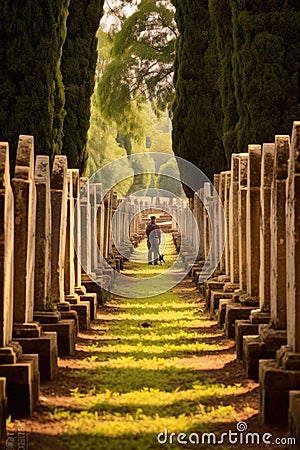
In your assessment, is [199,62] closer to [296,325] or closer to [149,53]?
[149,53]

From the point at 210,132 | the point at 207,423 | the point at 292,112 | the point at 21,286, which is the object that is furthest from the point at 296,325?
the point at 210,132

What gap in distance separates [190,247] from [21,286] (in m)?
18.8

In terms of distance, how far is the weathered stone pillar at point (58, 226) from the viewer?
35.2 feet

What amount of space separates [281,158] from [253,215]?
2.12 m

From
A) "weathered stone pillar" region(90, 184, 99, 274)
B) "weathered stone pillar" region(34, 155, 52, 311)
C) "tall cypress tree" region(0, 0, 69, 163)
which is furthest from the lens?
"weathered stone pillar" region(90, 184, 99, 274)

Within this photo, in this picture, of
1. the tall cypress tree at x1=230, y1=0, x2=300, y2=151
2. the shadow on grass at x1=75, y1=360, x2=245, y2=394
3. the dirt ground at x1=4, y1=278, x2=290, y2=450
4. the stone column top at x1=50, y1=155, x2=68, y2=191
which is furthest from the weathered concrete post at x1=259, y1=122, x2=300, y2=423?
the tall cypress tree at x1=230, y1=0, x2=300, y2=151

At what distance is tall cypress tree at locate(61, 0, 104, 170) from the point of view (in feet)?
67.8

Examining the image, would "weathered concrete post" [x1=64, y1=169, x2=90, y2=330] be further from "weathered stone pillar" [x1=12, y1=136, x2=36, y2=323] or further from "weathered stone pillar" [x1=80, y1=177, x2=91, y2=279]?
"weathered stone pillar" [x1=12, y1=136, x2=36, y2=323]

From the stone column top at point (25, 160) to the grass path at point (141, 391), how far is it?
1.82 metres

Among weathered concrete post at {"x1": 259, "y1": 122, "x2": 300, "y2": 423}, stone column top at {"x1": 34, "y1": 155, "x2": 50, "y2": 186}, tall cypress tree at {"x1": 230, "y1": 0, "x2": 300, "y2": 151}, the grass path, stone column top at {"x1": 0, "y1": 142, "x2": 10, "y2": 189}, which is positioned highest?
tall cypress tree at {"x1": 230, "y1": 0, "x2": 300, "y2": 151}

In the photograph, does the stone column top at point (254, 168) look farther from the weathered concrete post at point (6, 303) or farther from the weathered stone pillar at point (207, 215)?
the weathered stone pillar at point (207, 215)

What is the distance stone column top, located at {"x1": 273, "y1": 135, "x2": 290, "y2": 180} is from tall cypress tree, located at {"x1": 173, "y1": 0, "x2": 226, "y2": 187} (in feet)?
48.6

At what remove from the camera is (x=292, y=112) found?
48.6ft

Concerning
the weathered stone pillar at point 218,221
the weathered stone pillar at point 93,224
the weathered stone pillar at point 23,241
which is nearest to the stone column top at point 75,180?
the weathered stone pillar at point 93,224
